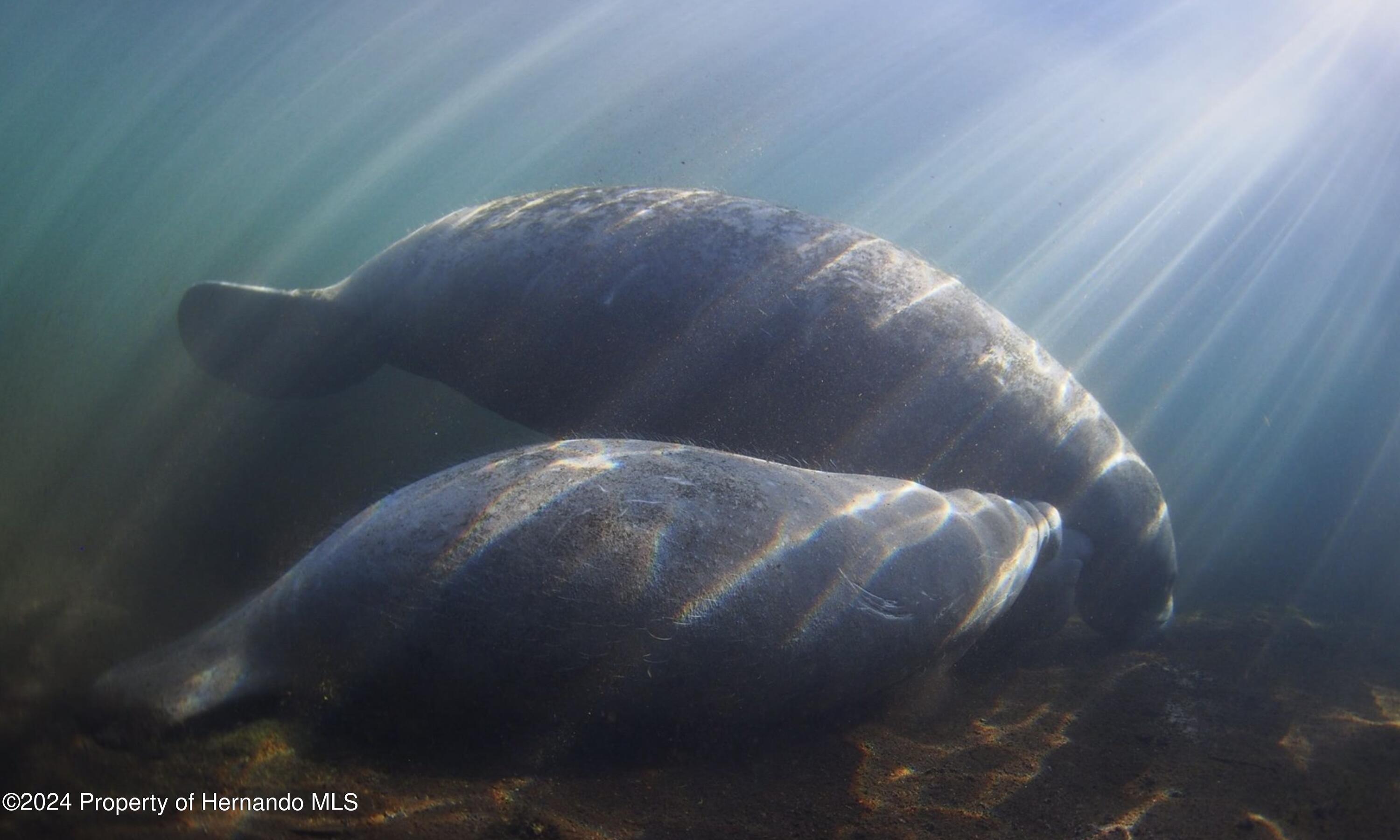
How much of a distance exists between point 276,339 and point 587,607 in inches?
167

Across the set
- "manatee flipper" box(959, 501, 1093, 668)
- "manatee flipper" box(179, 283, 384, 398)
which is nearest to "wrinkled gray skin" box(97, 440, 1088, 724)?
"manatee flipper" box(959, 501, 1093, 668)

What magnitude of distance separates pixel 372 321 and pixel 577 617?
3243 millimetres

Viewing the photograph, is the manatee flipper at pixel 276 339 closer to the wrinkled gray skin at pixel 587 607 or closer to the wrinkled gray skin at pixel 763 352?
the wrinkled gray skin at pixel 763 352

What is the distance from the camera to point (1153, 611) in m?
4.34

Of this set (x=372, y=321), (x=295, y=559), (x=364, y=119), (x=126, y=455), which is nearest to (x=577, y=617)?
(x=295, y=559)

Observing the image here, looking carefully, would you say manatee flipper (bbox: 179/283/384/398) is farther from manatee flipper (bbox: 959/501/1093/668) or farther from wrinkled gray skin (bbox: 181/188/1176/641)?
manatee flipper (bbox: 959/501/1093/668)

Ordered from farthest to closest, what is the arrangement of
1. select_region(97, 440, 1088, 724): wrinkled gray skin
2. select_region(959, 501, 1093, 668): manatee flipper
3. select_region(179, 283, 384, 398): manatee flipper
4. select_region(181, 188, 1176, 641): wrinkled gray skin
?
select_region(179, 283, 384, 398): manatee flipper, select_region(181, 188, 1176, 641): wrinkled gray skin, select_region(959, 501, 1093, 668): manatee flipper, select_region(97, 440, 1088, 724): wrinkled gray skin

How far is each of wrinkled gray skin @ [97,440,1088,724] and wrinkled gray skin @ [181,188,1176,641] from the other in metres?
1.17

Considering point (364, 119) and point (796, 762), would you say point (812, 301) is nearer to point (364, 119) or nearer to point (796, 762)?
point (796, 762)


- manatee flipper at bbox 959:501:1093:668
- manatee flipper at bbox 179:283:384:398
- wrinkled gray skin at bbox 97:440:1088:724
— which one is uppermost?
manatee flipper at bbox 179:283:384:398

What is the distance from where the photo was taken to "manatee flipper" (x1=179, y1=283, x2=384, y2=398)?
4.46 m

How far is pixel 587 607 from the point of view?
188cm

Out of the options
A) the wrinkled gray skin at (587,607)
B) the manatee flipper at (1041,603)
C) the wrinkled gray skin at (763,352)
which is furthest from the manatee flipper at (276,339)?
the manatee flipper at (1041,603)

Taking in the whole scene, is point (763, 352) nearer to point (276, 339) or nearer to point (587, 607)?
point (587, 607)
